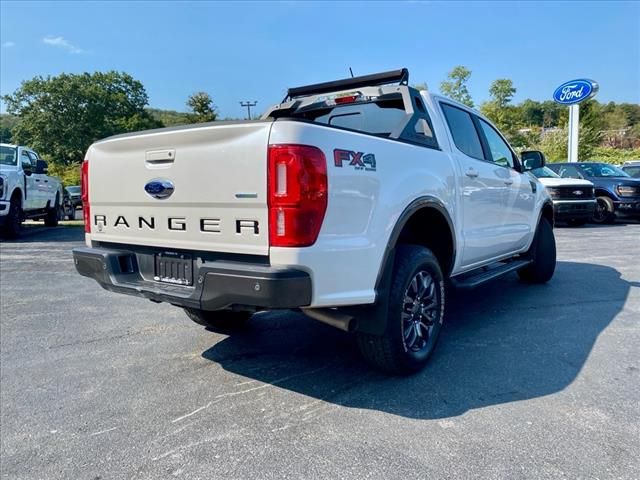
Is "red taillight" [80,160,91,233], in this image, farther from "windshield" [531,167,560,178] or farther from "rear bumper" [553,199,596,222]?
"windshield" [531,167,560,178]

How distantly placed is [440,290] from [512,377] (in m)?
0.74

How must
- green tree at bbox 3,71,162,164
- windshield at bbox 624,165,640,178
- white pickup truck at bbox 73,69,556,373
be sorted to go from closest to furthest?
white pickup truck at bbox 73,69,556,373
windshield at bbox 624,165,640,178
green tree at bbox 3,71,162,164

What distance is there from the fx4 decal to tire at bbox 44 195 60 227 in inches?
517

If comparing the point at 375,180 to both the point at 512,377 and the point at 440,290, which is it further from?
the point at 512,377

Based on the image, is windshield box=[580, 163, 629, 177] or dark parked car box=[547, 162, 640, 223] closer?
dark parked car box=[547, 162, 640, 223]

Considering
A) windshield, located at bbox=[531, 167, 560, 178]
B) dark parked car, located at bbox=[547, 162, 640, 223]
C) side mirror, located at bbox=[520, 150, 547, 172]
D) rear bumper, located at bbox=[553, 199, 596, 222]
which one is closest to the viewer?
side mirror, located at bbox=[520, 150, 547, 172]

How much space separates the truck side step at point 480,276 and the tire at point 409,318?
0.44 m

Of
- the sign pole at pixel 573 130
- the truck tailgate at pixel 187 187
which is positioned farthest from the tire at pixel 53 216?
the sign pole at pixel 573 130

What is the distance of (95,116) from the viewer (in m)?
58.8

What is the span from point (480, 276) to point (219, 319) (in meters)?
2.30

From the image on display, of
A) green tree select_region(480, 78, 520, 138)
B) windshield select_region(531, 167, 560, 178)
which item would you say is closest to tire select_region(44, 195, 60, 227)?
windshield select_region(531, 167, 560, 178)

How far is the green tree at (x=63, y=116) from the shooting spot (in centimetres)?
5534

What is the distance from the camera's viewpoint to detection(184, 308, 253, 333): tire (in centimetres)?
397

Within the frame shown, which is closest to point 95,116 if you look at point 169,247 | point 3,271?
A: point 3,271
